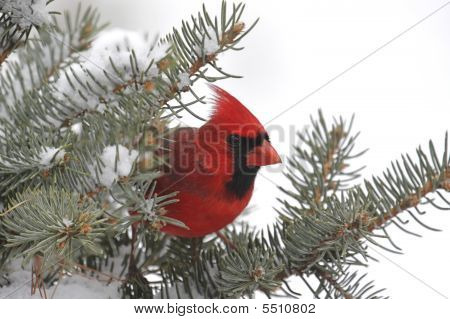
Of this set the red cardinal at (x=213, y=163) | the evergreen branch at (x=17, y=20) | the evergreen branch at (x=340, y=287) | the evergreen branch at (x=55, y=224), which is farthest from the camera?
the red cardinal at (x=213, y=163)

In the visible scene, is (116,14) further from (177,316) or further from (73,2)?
(177,316)

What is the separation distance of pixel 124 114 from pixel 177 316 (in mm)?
286

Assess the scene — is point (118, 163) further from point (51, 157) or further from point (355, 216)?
point (355, 216)

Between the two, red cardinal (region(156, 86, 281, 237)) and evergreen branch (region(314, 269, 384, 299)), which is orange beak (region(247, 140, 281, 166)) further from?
evergreen branch (region(314, 269, 384, 299))

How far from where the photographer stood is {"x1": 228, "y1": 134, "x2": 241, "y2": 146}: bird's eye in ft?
3.91

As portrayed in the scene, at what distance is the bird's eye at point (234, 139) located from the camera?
1.19 meters

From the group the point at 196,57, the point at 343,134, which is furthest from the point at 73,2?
the point at 196,57

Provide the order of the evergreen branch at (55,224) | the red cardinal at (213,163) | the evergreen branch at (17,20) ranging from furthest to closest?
the red cardinal at (213,163)
the evergreen branch at (17,20)
the evergreen branch at (55,224)

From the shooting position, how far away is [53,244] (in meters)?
0.75

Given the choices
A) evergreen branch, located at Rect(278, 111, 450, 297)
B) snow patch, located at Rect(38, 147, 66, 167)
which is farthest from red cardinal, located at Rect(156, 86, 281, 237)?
snow patch, located at Rect(38, 147, 66, 167)

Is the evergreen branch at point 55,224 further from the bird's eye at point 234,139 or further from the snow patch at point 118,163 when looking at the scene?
the bird's eye at point 234,139

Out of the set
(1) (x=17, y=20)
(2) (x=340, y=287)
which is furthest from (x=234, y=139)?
(1) (x=17, y=20)

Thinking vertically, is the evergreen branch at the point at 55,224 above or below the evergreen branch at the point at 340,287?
below

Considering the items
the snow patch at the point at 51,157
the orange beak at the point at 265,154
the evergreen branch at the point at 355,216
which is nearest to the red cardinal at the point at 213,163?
the orange beak at the point at 265,154
